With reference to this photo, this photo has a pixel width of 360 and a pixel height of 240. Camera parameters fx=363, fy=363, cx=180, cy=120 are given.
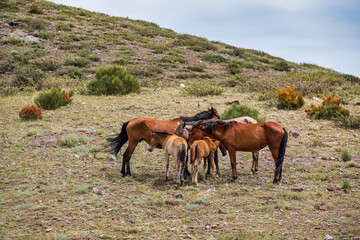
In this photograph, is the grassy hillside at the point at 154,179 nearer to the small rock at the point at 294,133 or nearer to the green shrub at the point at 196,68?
the small rock at the point at 294,133

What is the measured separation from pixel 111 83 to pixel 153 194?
1123 centimetres

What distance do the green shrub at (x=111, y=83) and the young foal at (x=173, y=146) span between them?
32.1ft

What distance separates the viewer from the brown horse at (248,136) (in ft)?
26.3

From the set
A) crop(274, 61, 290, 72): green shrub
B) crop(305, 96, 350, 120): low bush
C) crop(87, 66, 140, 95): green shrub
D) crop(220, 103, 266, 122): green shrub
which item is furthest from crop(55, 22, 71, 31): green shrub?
crop(305, 96, 350, 120): low bush

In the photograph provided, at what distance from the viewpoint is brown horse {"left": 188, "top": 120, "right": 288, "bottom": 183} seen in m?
8.02

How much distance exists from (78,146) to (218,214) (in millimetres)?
5474

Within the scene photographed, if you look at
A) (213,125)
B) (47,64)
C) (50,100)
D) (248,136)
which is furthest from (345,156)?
(47,64)

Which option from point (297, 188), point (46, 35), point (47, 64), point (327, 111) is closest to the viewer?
point (297, 188)

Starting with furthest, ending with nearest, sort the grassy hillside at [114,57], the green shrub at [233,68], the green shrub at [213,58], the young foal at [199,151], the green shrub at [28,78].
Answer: the green shrub at [213,58]
the green shrub at [233,68]
the grassy hillside at [114,57]
the green shrub at [28,78]
the young foal at [199,151]

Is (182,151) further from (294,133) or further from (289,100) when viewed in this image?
(289,100)

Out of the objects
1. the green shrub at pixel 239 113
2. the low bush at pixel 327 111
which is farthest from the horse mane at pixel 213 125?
the low bush at pixel 327 111

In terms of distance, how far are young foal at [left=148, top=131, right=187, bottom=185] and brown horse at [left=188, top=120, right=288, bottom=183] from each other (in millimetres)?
655

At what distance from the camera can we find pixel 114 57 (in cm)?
2850

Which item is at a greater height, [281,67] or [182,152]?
[281,67]
